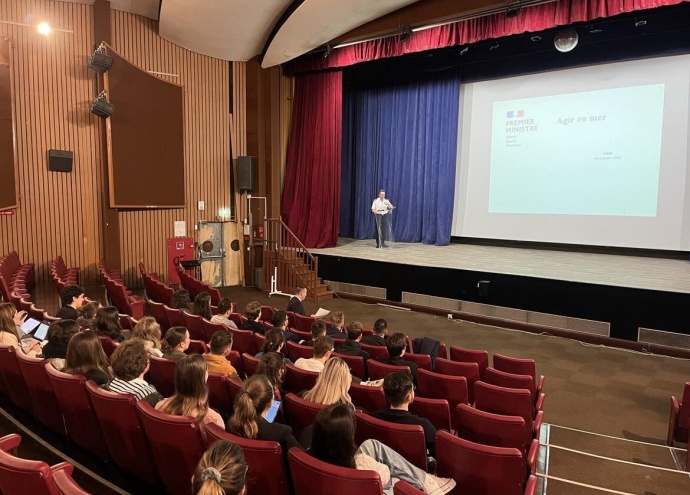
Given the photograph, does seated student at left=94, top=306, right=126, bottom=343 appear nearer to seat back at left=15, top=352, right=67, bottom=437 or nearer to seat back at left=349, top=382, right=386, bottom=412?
seat back at left=15, top=352, right=67, bottom=437

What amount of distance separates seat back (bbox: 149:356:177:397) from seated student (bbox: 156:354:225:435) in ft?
2.72

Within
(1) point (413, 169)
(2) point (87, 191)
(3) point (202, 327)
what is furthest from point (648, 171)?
(2) point (87, 191)

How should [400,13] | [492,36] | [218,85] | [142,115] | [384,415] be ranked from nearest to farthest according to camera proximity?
[384,415]
[492,36]
[400,13]
[142,115]
[218,85]

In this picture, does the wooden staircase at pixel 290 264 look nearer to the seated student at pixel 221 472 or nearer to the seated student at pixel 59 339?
the seated student at pixel 59 339

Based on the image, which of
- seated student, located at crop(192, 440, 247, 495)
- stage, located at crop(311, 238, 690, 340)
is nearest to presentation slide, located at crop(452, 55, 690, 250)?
stage, located at crop(311, 238, 690, 340)

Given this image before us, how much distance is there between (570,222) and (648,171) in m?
1.63

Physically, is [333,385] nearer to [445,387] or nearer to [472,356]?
[445,387]

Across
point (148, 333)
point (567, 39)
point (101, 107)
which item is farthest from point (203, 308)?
point (567, 39)

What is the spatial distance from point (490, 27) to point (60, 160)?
7.81 meters

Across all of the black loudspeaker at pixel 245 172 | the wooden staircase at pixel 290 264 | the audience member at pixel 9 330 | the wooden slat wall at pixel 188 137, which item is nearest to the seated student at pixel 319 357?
the audience member at pixel 9 330

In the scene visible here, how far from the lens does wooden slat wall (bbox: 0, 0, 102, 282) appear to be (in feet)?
29.0

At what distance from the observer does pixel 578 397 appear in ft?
17.0

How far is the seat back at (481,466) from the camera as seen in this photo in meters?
2.31

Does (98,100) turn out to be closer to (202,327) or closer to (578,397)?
(202,327)
